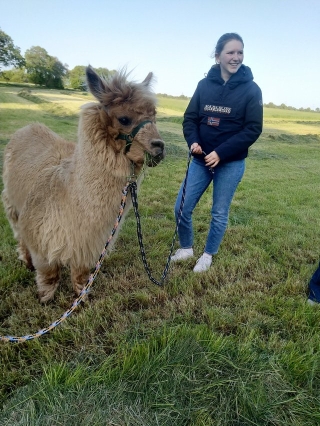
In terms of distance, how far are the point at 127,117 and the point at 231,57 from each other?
1326mm

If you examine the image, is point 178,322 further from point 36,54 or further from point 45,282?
point 36,54

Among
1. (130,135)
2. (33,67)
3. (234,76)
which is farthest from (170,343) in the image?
(33,67)

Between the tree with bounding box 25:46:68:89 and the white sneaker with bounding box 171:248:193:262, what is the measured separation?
211 feet

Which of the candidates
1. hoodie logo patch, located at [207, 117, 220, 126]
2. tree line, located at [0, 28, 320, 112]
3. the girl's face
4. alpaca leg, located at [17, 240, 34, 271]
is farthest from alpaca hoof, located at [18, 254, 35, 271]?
tree line, located at [0, 28, 320, 112]

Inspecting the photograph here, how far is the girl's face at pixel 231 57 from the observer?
9.38 ft

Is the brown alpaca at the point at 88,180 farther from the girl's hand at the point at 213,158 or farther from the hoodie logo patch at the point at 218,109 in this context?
the girl's hand at the point at 213,158

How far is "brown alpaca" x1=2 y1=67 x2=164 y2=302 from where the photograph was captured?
7.52ft

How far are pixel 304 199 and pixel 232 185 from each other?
4644mm

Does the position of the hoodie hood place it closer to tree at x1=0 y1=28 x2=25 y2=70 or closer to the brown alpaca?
the brown alpaca

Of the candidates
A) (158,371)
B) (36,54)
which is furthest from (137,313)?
(36,54)

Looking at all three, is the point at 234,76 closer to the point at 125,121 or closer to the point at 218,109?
the point at 218,109

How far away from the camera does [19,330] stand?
242 cm

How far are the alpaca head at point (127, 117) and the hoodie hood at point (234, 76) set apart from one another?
107 centimetres

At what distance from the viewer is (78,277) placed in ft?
9.09
